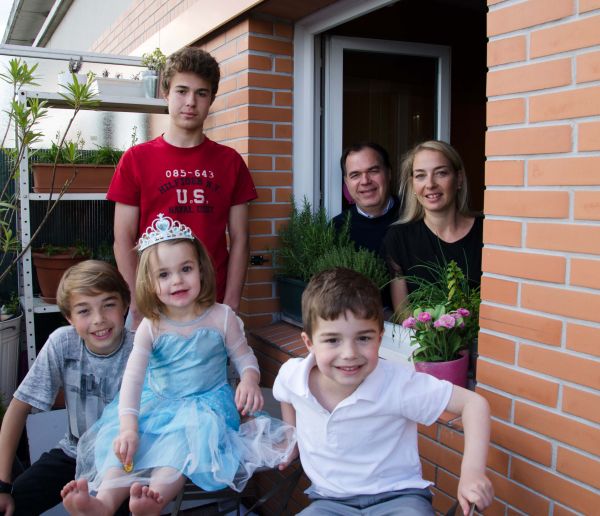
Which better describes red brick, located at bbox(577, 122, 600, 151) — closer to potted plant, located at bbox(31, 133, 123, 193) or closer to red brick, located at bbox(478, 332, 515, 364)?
red brick, located at bbox(478, 332, 515, 364)

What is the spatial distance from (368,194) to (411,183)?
13.6 inches

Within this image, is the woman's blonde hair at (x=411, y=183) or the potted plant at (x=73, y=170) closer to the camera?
the woman's blonde hair at (x=411, y=183)

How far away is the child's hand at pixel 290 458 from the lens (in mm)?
1967

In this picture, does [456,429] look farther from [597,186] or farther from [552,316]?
[597,186]

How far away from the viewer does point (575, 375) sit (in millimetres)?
1612

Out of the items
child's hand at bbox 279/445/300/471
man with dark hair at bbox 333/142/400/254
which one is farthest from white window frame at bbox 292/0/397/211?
child's hand at bbox 279/445/300/471

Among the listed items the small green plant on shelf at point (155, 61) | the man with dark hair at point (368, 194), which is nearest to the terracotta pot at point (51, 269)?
the small green plant on shelf at point (155, 61)

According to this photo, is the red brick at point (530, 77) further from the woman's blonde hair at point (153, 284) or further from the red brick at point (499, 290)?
the woman's blonde hair at point (153, 284)

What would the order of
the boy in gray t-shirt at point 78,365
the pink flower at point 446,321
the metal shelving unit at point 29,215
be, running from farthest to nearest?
the metal shelving unit at point 29,215
the boy in gray t-shirt at point 78,365
the pink flower at point 446,321

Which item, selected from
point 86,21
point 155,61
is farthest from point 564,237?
point 86,21

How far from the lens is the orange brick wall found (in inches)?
61.5

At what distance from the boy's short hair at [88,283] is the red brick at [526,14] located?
1.61 meters

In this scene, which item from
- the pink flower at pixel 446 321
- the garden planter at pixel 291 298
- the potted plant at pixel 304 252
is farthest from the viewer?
the garden planter at pixel 291 298

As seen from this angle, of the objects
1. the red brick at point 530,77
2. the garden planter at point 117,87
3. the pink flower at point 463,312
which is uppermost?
the garden planter at point 117,87
